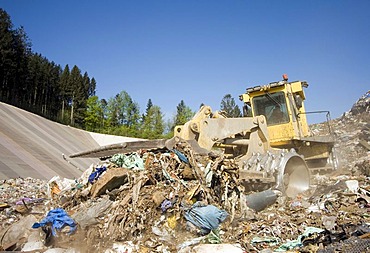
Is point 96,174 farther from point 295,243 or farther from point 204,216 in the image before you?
point 295,243

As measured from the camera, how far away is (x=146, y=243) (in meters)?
3.27

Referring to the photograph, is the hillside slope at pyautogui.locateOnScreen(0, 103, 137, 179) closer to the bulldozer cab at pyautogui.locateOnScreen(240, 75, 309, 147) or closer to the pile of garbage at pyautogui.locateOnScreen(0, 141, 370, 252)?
the pile of garbage at pyautogui.locateOnScreen(0, 141, 370, 252)

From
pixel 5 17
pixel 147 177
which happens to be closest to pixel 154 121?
pixel 5 17

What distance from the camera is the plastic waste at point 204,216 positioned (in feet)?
11.3

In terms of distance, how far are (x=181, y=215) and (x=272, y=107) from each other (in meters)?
4.32

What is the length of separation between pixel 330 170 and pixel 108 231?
6428 millimetres

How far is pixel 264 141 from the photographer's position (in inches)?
222

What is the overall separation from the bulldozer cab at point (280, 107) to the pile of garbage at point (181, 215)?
6.56 ft

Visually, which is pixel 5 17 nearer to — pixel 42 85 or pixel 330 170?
pixel 42 85

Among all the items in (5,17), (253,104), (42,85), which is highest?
(5,17)

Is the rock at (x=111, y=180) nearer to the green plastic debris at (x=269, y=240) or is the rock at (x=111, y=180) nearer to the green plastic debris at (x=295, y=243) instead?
the green plastic debris at (x=269, y=240)

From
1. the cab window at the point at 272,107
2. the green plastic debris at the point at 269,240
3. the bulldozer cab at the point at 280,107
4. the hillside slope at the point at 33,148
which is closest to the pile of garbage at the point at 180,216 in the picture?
the green plastic debris at the point at 269,240

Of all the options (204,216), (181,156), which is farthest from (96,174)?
(204,216)

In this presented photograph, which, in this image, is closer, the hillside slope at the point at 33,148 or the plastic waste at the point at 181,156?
the plastic waste at the point at 181,156
